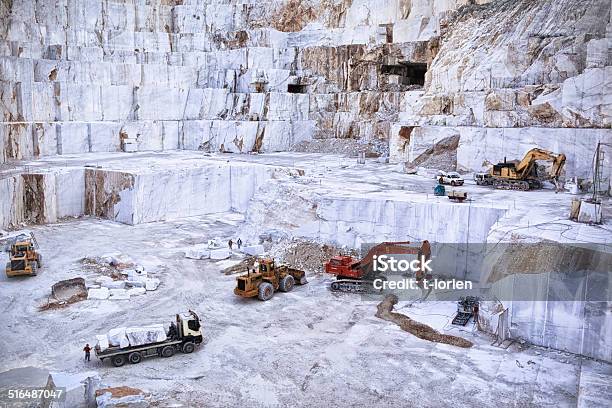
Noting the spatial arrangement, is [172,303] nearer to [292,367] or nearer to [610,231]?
[292,367]

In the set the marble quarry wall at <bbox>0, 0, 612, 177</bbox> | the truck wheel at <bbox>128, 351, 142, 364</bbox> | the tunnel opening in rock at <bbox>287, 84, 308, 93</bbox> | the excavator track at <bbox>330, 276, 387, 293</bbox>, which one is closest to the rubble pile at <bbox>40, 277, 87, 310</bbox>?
the truck wheel at <bbox>128, 351, 142, 364</bbox>

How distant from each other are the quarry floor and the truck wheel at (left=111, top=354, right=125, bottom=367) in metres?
0.16

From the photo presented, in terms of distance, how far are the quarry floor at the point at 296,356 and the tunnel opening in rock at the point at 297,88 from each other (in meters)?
24.6

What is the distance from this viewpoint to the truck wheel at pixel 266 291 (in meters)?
15.7

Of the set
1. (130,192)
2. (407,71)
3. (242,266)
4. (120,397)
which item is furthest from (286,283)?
(407,71)

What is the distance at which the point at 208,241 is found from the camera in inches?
856

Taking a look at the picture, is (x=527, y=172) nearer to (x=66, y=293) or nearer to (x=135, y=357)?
(x=135, y=357)

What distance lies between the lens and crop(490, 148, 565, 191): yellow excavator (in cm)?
→ 2150

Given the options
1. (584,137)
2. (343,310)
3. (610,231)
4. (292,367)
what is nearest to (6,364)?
(292,367)

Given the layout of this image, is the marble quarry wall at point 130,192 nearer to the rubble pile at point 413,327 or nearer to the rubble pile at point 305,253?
the rubble pile at point 305,253

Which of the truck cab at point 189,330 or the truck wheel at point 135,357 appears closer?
the truck wheel at point 135,357

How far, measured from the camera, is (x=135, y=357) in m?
12.0

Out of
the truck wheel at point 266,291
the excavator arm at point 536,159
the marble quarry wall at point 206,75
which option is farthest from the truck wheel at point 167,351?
the marble quarry wall at point 206,75

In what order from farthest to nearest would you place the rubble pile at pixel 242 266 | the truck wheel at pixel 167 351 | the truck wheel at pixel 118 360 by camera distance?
the rubble pile at pixel 242 266, the truck wheel at pixel 167 351, the truck wheel at pixel 118 360
